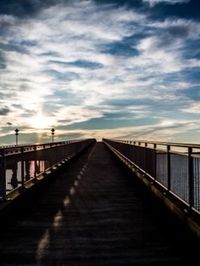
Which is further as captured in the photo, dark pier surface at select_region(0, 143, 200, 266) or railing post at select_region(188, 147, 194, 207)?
railing post at select_region(188, 147, 194, 207)

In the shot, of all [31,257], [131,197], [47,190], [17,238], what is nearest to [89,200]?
[131,197]

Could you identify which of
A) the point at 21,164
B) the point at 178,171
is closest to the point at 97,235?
the point at 178,171

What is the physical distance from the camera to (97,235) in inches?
356

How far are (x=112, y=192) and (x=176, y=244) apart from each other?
7695mm

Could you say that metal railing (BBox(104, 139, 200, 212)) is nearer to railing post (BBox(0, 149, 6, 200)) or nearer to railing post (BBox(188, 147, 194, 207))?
railing post (BBox(188, 147, 194, 207))

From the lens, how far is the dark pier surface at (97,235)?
7.38 meters

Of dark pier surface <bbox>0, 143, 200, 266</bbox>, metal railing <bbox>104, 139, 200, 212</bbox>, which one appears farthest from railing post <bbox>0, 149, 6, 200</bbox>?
metal railing <bbox>104, 139, 200, 212</bbox>

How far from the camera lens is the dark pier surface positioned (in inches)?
291

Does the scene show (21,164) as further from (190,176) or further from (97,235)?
(190,176)

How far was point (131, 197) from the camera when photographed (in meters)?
14.6

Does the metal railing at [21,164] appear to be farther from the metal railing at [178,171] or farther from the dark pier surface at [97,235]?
the metal railing at [178,171]

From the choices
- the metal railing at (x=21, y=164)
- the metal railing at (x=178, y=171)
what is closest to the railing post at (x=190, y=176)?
the metal railing at (x=178, y=171)

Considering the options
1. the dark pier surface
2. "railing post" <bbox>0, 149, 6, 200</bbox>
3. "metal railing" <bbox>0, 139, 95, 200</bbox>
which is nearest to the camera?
the dark pier surface

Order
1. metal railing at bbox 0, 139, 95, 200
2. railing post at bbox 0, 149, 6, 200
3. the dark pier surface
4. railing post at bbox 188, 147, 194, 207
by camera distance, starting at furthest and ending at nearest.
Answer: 1. metal railing at bbox 0, 139, 95, 200
2. railing post at bbox 0, 149, 6, 200
3. railing post at bbox 188, 147, 194, 207
4. the dark pier surface
